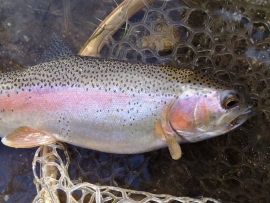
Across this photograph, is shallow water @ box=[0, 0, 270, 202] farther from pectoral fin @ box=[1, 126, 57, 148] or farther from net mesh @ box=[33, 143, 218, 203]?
pectoral fin @ box=[1, 126, 57, 148]

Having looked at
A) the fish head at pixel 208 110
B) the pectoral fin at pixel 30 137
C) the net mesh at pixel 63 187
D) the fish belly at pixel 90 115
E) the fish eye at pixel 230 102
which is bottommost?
the net mesh at pixel 63 187

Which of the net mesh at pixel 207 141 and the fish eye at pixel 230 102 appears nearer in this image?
the fish eye at pixel 230 102

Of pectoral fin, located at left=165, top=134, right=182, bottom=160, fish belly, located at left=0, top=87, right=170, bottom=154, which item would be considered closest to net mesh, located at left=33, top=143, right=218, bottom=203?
fish belly, located at left=0, top=87, right=170, bottom=154

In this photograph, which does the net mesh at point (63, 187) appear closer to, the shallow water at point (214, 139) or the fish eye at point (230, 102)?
the shallow water at point (214, 139)

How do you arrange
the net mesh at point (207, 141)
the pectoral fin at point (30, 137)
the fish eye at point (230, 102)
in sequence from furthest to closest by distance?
the net mesh at point (207, 141) < the pectoral fin at point (30, 137) < the fish eye at point (230, 102)

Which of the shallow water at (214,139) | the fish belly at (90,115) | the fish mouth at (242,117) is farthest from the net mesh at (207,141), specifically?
the fish mouth at (242,117)

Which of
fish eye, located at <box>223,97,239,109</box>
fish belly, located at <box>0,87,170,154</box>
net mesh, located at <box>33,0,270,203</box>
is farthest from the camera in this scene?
net mesh, located at <box>33,0,270,203</box>

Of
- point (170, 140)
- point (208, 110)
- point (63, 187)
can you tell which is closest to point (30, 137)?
point (63, 187)

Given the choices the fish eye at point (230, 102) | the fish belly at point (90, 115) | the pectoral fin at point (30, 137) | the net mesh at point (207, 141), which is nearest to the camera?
the fish eye at point (230, 102)
